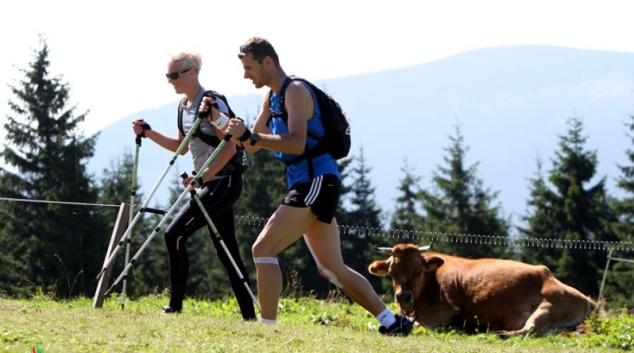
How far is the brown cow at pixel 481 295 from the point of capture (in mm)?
12383

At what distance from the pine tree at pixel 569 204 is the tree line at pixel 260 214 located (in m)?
0.08

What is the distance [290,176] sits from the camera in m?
8.25

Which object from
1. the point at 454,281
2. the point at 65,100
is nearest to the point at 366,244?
the point at 65,100

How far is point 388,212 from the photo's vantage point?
9088cm

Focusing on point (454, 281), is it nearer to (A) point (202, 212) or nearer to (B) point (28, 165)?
(A) point (202, 212)

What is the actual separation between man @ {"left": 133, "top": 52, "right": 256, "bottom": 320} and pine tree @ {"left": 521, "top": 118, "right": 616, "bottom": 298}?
5214cm

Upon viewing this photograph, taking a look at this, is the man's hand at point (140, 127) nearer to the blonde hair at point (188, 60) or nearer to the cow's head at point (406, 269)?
the blonde hair at point (188, 60)

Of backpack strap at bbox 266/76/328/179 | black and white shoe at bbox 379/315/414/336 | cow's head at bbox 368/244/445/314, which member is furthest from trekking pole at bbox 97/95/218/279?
cow's head at bbox 368/244/445/314

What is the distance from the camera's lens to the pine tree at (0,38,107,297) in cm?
5628

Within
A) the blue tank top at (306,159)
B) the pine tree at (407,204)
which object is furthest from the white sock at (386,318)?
the pine tree at (407,204)

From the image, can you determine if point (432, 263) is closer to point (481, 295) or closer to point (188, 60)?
point (481, 295)

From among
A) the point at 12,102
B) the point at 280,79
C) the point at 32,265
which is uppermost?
the point at 12,102

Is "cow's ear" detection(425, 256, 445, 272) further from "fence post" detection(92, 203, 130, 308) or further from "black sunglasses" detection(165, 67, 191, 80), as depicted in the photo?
"black sunglasses" detection(165, 67, 191, 80)

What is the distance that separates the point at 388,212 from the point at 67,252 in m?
40.6
